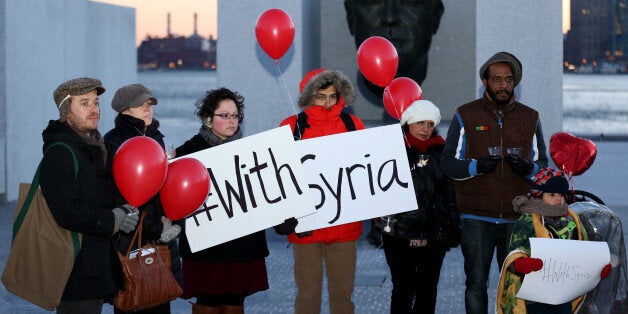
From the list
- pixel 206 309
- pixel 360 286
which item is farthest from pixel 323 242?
pixel 360 286

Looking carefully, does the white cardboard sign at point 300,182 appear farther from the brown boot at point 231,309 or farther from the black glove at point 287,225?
the brown boot at point 231,309

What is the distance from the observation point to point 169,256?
526 cm

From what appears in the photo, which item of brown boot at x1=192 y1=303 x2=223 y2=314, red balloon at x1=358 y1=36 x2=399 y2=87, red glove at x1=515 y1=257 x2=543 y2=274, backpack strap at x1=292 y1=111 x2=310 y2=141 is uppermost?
red balloon at x1=358 y1=36 x2=399 y2=87

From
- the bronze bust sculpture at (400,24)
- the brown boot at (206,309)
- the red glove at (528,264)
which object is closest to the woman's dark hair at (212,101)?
the brown boot at (206,309)

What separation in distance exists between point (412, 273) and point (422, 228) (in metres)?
0.28

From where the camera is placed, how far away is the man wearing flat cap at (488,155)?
19.5ft

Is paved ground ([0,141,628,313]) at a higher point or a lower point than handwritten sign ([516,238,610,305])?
lower

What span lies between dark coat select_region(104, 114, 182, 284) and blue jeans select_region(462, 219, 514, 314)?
170cm

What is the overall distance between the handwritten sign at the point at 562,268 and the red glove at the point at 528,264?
0.11ft

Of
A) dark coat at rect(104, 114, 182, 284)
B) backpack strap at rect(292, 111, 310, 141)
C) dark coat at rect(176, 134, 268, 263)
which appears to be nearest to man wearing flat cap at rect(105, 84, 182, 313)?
dark coat at rect(104, 114, 182, 284)

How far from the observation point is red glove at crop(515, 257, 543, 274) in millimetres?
5359

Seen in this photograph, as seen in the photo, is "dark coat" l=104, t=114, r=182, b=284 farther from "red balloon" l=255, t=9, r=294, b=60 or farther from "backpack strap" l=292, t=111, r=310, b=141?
"red balloon" l=255, t=9, r=294, b=60

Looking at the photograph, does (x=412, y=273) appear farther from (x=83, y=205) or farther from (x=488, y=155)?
(x=83, y=205)

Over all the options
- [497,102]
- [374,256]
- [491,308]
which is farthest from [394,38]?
[497,102]
